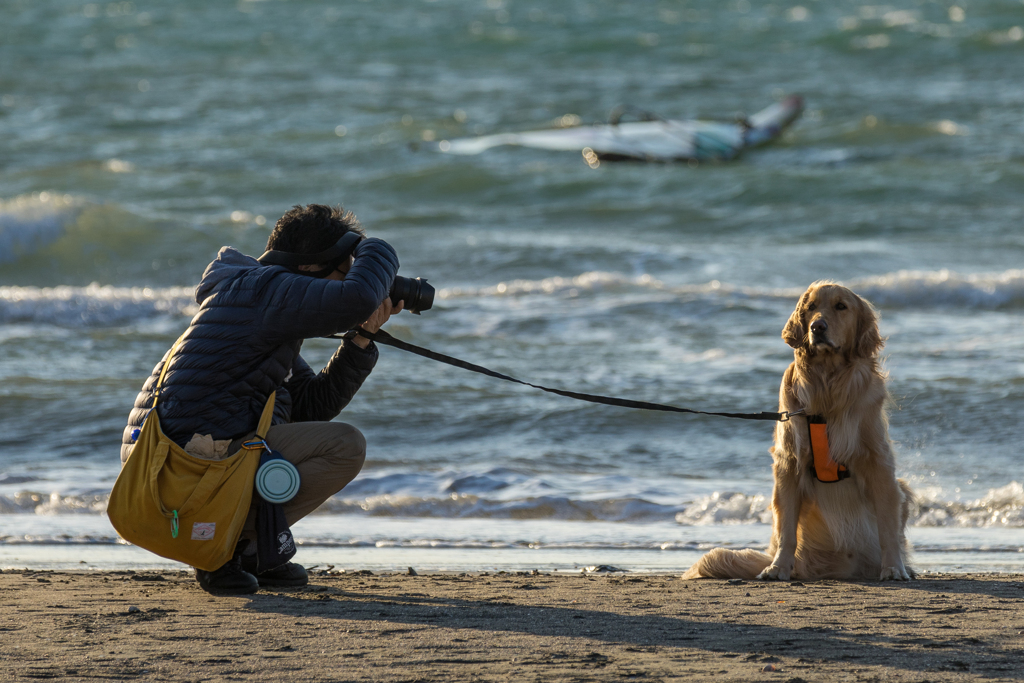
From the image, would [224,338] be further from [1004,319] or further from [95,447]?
[1004,319]

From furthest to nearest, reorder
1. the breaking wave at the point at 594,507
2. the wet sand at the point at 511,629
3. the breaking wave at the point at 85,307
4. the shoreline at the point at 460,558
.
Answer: the breaking wave at the point at 85,307, the breaking wave at the point at 594,507, the shoreline at the point at 460,558, the wet sand at the point at 511,629

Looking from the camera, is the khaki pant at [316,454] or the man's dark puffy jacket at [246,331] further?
the khaki pant at [316,454]

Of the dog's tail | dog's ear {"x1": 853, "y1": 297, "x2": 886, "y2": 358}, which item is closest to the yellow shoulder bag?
the dog's tail

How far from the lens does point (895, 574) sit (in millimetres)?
3916

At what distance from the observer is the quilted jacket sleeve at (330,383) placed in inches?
153

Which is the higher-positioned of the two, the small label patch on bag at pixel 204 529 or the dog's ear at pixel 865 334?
the dog's ear at pixel 865 334

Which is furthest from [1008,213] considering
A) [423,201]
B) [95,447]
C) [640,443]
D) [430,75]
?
[430,75]

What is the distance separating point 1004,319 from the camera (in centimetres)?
943

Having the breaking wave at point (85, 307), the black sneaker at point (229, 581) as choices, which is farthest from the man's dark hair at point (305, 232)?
the breaking wave at point (85, 307)

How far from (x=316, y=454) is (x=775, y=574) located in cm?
169

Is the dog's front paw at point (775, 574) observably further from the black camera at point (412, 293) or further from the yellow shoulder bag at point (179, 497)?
the yellow shoulder bag at point (179, 497)

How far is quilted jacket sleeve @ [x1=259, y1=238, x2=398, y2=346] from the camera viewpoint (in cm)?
332

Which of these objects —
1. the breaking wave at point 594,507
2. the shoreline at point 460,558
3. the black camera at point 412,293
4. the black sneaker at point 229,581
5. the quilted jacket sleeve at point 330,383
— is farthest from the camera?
the breaking wave at point 594,507

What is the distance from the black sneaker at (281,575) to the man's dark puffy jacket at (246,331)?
0.53m
